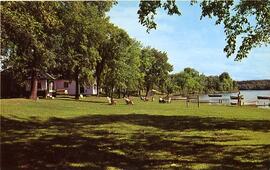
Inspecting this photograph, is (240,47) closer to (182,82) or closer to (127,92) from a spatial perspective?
(127,92)

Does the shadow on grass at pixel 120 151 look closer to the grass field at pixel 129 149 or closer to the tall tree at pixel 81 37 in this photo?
the grass field at pixel 129 149

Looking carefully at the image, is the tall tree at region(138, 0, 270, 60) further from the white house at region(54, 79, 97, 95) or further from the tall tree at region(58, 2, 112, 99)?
the white house at region(54, 79, 97, 95)

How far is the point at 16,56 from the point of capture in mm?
38500

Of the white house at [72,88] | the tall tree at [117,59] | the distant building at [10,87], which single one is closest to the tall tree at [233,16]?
the distant building at [10,87]

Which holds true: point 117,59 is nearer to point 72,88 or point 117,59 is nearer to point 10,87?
point 72,88

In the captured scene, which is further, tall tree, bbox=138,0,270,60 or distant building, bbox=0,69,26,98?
distant building, bbox=0,69,26,98

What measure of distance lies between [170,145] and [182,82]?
176 metres

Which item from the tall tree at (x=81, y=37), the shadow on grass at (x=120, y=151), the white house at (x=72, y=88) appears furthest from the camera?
the white house at (x=72, y=88)

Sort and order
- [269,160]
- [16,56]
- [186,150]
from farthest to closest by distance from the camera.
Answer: [16,56] < [186,150] < [269,160]

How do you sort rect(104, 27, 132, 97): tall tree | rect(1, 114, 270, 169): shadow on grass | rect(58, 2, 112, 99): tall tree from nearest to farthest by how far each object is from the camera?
rect(1, 114, 270, 169): shadow on grass → rect(58, 2, 112, 99): tall tree → rect(104, 27, 132, 97): tall tree

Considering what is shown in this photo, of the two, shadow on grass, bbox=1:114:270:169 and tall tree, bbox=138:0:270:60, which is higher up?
tall tree, bbox=138:0:270:60

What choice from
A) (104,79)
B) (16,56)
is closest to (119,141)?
(16,56)

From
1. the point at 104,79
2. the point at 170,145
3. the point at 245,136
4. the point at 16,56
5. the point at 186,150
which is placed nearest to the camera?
the point at 186,150

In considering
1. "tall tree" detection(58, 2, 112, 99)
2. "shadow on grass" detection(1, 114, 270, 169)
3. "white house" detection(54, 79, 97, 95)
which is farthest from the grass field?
"white house" detection(54, 79, 97, 95)
